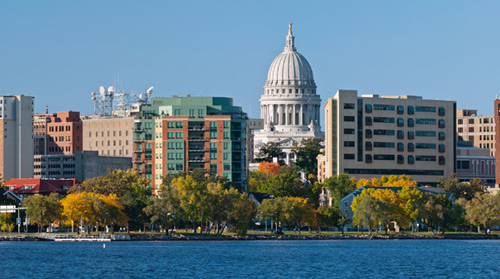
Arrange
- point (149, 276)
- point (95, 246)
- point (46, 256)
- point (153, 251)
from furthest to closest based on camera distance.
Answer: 1. point (95, 246)
2. point (153, 251)
3. point (46, 256)
4. point (149, 276)

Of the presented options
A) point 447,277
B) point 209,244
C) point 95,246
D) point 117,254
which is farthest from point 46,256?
point 447,277

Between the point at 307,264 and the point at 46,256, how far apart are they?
3510 cm

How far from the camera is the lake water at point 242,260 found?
449 feet

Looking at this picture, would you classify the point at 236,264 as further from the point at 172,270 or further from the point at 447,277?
the point at 447,277

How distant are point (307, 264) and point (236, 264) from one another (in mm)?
8617

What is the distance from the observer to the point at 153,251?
17475cm

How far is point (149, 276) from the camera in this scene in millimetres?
132500

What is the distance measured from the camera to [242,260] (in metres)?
158

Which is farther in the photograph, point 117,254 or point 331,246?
point 331,246

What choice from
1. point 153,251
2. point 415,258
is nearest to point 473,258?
point 415,258

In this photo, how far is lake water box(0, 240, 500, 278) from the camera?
137 metres

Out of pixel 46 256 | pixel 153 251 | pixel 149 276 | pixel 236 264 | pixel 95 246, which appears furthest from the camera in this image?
pixel 95 246

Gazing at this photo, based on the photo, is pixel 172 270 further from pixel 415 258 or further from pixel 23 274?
pixel 415 258

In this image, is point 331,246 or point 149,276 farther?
point 331,246
